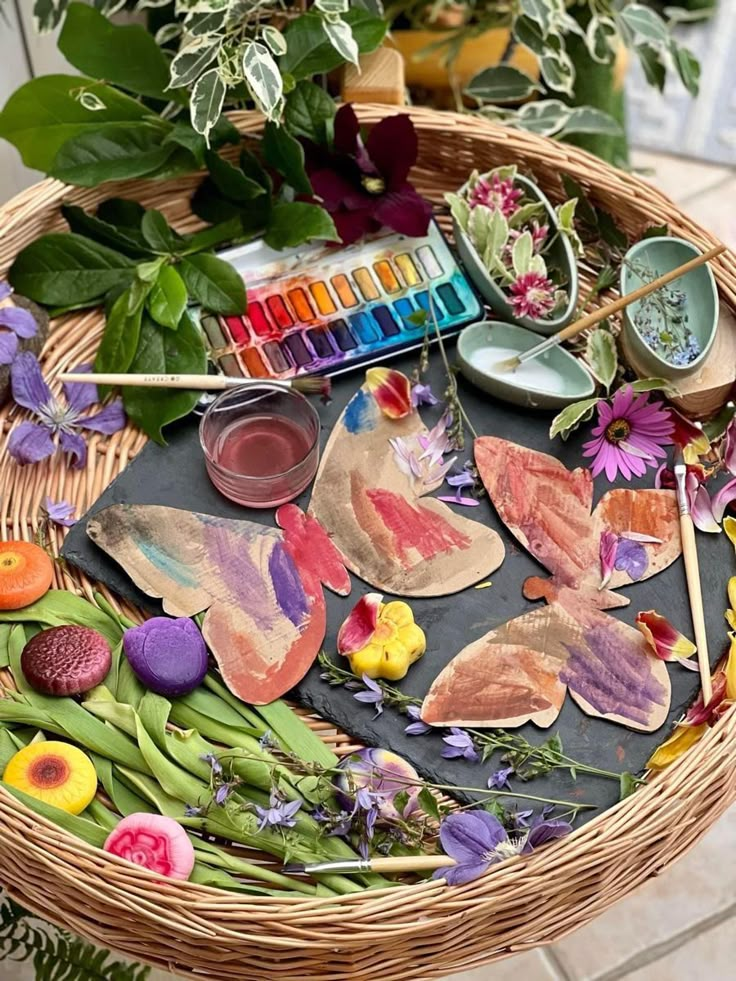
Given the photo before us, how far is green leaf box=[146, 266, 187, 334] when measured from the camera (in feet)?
3.00

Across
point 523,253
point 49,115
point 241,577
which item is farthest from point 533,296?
point 49,115

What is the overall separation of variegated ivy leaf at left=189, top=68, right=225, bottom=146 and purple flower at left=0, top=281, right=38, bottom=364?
226 mm

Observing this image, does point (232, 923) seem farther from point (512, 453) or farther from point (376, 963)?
point (512, 453)

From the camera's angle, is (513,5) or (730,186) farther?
(730,186)

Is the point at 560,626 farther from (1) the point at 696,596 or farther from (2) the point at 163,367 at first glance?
(2) the point at 163,367

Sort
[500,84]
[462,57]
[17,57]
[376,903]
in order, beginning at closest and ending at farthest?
[376,903]
[17,57]
[500,84]
[462,57]

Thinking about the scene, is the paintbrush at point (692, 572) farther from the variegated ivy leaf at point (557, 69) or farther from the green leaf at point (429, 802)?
the variegated ivy leaf at point (557, 69)

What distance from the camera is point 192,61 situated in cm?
89

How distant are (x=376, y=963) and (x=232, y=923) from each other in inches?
4.1

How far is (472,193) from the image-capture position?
3.22ft

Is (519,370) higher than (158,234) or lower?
lower

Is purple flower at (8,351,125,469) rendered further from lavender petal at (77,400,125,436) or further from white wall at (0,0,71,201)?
white wall at (0,0,71,201)

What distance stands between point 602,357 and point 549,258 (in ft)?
0.41

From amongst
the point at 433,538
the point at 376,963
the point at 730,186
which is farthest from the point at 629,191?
the point at 730,186
